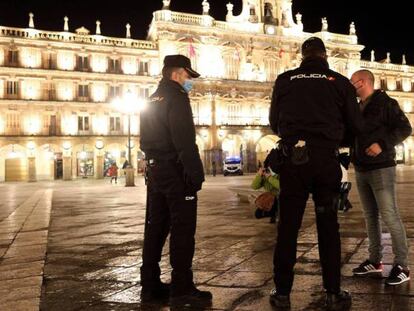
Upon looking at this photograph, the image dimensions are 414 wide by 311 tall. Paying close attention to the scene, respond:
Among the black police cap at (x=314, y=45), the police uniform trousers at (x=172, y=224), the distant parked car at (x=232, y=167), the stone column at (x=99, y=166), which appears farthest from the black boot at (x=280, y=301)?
the stone column at (x=99, y=166)

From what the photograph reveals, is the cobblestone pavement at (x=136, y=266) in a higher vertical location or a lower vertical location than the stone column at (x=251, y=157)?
lower

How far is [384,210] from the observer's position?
467cm

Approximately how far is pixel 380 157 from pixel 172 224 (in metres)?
2.12

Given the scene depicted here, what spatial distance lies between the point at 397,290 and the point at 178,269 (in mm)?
1869

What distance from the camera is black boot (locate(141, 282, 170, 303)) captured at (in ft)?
13.4

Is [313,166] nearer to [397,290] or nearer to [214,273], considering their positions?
[397,290]

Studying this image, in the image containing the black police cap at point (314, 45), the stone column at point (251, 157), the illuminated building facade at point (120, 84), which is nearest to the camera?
the black police cap at point (314, 45)

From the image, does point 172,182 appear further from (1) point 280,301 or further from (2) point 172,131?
(1) point 280,301

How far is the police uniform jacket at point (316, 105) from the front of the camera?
12.7 ft

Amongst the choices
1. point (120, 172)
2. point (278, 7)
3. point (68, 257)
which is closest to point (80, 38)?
point (120, 172)

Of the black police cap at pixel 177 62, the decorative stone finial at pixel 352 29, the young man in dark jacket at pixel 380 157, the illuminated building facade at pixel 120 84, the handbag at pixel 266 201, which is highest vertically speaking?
the decorative stone finial at pixel 352 29

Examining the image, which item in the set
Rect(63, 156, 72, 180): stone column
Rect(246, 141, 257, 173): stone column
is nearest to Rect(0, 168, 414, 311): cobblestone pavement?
Rect(63, 156, 72, 180): stone column

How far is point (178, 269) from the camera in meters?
4.09

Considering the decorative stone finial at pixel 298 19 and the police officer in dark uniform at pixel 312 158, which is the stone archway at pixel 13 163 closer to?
the decorative stone finial at pixel 298 19
